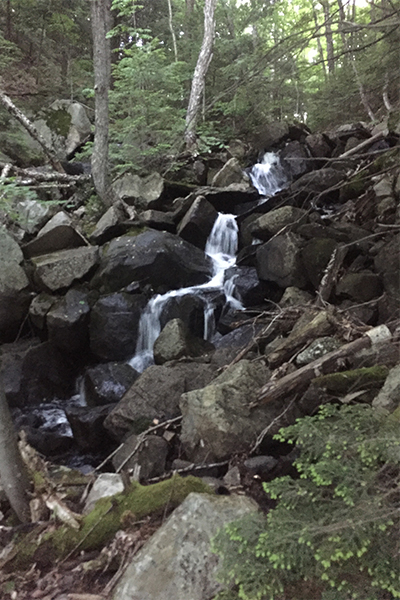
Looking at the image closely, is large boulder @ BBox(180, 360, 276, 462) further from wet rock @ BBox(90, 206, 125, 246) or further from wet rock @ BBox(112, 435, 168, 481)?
wet rock @ BBox(90, 206, 125, 246)

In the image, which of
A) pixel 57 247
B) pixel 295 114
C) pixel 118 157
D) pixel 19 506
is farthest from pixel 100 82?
pixel 295 114

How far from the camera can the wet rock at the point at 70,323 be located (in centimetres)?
936

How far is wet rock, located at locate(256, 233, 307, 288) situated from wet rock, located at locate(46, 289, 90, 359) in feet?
14.4

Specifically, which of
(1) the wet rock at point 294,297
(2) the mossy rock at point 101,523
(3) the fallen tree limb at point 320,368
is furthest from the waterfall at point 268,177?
(2) the mossy rock at point 101,523

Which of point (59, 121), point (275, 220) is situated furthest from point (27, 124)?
point (275, 220)

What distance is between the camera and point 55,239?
35.2ft

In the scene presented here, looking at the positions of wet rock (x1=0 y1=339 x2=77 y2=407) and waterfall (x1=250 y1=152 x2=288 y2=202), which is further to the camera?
waterfall (x1=250 y1=152 x2=288 y2=202)

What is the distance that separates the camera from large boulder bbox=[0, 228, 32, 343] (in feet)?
31.9

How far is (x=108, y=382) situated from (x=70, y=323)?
1.93m

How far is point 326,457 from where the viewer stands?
2.20m

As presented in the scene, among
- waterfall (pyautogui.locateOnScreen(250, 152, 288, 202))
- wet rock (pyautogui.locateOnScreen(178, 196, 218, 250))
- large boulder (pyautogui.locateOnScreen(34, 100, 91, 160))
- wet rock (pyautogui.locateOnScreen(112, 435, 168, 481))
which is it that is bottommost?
wet rock (pyautogui.locateOnScreen(112, 435, 168, 481))

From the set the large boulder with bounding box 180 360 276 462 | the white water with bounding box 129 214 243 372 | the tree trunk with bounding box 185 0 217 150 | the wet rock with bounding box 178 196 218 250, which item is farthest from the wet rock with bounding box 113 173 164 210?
the large boulder with bounding box 180 360 276 462

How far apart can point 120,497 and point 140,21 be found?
2526 cm

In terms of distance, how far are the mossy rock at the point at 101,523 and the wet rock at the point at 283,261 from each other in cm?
594
